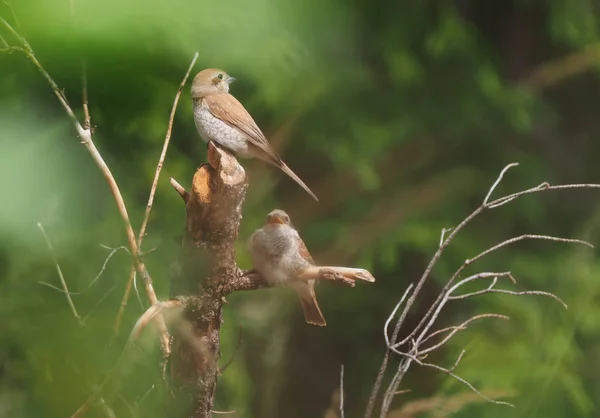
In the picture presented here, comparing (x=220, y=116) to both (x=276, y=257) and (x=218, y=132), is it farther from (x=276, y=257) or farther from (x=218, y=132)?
(x=276, y=257)

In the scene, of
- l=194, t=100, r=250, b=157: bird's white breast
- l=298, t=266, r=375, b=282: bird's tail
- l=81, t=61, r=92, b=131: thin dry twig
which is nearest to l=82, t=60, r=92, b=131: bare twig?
l=81, t=61, r=92, b=131: thin dry twig

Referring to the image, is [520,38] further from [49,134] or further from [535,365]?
[49,134]

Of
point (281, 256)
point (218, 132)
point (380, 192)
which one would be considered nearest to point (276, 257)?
point (281, 256)

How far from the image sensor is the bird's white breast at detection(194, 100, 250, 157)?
0.78 meters

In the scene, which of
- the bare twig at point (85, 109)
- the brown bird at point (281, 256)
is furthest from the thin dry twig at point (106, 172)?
the brown bird at point (281, 256)

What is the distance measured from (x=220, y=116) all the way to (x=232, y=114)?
0.01 meters

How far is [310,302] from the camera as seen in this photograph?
0.85 m

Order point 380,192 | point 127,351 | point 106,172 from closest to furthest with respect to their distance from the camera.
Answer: point 127,351 → point 106,172 → point 380,192

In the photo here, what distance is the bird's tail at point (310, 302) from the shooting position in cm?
82

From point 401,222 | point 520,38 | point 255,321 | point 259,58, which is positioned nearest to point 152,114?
point 259,58

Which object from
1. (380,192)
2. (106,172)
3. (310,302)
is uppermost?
(106,172)

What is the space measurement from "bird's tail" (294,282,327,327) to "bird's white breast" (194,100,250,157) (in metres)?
0.15

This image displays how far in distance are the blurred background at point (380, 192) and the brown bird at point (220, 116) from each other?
0.07 feet

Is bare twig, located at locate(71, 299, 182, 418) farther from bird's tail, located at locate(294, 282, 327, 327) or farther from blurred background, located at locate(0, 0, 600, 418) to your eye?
bird's tail, located at locate(294, 282, 327, 327)
